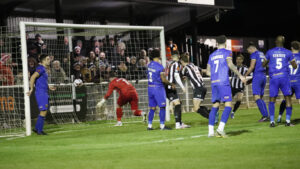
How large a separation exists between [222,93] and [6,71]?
9191mm

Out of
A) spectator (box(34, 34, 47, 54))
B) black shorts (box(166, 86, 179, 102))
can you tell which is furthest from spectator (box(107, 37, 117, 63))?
black shorts (box(166, 86, 179, 102))

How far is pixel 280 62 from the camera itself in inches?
402

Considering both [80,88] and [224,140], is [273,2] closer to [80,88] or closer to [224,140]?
[80,88]

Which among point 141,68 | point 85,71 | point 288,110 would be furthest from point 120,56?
point 288,110

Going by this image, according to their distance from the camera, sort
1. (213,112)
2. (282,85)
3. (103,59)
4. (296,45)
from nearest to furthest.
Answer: (213,112) < (282,85) < (296,45) < (103,59)

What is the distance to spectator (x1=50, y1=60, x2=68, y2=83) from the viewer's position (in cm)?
1544

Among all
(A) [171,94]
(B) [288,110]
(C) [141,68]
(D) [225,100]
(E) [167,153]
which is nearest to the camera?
(E) [167,153]

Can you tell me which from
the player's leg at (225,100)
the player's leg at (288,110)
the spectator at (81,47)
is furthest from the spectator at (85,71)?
the player's leg at (225,100)

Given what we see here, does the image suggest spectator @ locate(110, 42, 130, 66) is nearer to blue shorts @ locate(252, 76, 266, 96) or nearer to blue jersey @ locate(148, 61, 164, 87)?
blue jersey @ locate(148, 61, 164, 87)

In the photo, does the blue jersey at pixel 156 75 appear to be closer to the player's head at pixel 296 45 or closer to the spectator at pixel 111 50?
the player's head at pixel 296 45

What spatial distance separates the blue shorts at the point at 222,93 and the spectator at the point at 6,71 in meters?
8.34

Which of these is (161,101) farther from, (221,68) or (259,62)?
(259,62)

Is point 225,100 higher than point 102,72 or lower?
lower

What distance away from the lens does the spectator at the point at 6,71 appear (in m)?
14.7
